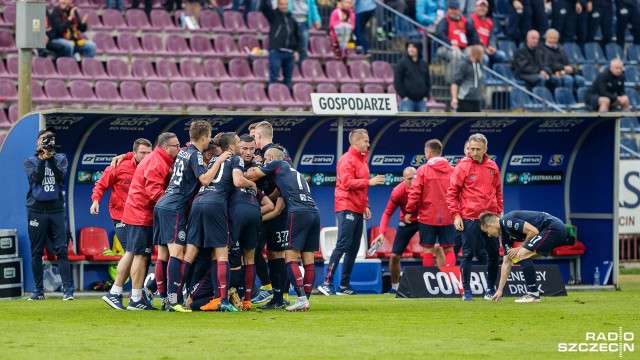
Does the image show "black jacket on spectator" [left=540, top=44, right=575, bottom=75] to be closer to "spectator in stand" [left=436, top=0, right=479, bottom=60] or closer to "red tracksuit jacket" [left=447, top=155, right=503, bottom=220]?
"spectator in stand" [left=436, top=0, right=479, bottom=60]

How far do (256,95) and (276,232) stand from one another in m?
9.80

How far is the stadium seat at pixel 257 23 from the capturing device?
25.9 m

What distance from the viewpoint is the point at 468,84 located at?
22.2 meters

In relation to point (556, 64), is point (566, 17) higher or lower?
higher

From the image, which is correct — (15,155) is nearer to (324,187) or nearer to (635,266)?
(324,187)

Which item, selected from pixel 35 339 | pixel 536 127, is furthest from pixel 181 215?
pixel 536 127

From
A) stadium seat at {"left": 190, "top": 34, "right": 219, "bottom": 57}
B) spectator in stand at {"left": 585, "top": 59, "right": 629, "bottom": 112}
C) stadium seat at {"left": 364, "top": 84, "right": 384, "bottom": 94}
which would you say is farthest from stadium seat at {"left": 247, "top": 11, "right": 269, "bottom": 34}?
spectator in stand at {"left": 585, "top": 59, "right": 629, "bottom": 112}

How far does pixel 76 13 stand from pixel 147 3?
2.35 meters

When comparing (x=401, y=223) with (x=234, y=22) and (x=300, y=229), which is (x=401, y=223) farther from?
(x=234, y=22)

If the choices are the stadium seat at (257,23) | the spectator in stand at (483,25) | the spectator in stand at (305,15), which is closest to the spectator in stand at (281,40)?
the spectator in stand at (305,15)

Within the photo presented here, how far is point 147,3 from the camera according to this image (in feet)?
81.5

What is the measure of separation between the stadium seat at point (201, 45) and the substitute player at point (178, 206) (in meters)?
10.7

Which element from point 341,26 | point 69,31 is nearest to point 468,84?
point 341,26

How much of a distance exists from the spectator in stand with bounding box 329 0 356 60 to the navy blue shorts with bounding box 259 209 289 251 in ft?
37.3
